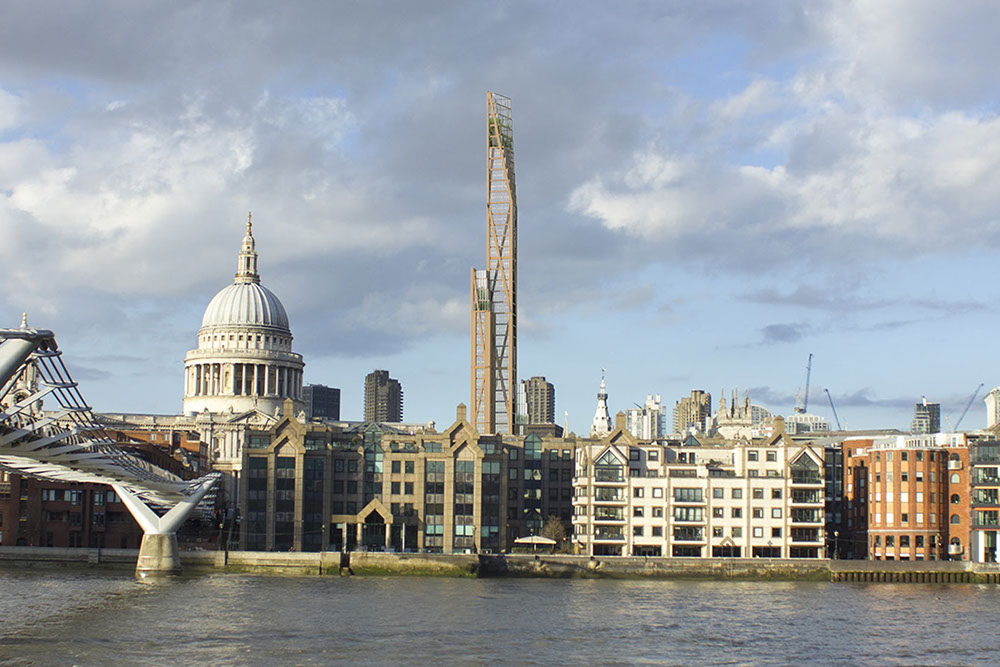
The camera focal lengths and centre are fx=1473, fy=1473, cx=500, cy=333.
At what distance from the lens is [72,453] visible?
254 ft

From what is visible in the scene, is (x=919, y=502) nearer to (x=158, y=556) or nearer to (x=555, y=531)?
(x=555, y=531)

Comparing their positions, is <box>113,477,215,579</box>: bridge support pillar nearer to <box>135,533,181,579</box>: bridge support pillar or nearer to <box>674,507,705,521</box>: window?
<box>135,533,181,579</box>: bridge support pillar

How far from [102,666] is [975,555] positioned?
76.9 meters

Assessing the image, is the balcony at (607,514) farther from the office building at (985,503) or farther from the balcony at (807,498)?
the office building at (985,503)

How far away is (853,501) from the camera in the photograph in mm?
127062

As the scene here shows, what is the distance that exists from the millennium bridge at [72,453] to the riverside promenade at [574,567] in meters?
4.30

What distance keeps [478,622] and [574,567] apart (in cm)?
3489

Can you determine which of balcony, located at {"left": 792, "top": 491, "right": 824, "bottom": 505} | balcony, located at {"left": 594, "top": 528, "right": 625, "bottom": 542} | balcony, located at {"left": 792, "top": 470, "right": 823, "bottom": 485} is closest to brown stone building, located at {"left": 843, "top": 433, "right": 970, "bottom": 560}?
balcony, located at {"left": 792, "top": 470, "right": 823, "bottom": 485}

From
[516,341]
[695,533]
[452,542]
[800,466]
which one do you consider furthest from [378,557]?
[516,341]

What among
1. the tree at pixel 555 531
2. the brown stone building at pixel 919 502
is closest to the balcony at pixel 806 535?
the brown stone building at pixel 919 502

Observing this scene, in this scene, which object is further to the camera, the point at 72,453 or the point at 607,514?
the point at 607,514

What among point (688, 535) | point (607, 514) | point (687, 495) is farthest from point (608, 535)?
point (687, 495)

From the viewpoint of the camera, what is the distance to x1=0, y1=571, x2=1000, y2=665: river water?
199 ft

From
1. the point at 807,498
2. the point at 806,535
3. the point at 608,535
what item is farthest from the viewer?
the point at 807,498
